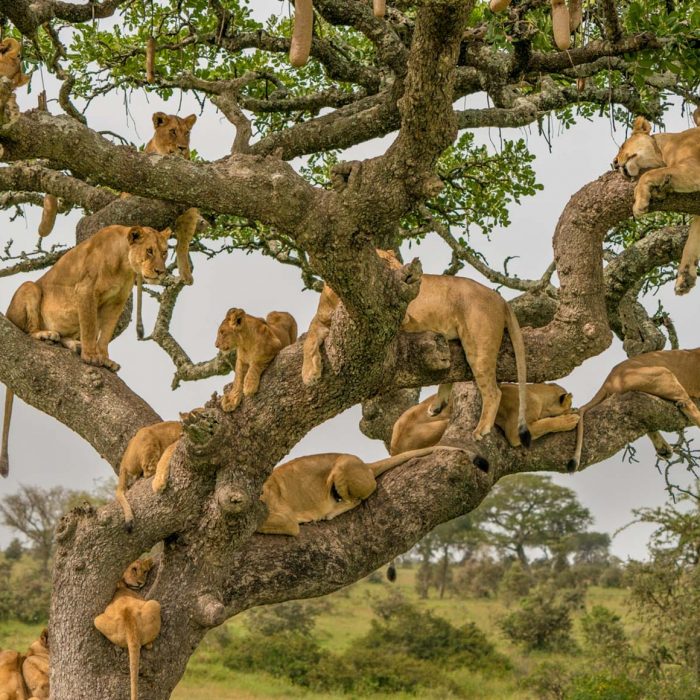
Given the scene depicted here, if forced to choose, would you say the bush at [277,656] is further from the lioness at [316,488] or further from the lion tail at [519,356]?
the lion tail at [519,356]

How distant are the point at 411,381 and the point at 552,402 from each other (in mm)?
1309

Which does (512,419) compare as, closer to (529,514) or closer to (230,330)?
(230,330)

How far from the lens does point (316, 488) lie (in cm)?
680

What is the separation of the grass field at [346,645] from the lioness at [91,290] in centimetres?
1140

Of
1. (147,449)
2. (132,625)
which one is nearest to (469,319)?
(147,449)

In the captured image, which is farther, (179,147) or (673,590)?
(673,590)

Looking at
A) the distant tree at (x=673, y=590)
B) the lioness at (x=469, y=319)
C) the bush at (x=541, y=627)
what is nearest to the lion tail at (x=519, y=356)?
the lioness at (x=469, y=319)

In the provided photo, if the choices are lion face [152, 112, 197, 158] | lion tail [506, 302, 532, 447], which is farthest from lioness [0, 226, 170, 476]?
lion tail [506, 302, 532, 447]

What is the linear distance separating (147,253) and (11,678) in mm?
2700

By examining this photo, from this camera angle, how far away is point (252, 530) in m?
6.26

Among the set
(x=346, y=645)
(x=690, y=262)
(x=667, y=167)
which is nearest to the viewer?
(x=667, y=167)

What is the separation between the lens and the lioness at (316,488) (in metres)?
6.62

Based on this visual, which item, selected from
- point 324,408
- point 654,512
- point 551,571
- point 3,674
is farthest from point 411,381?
point 551,571

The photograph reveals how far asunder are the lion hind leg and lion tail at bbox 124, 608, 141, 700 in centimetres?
370
